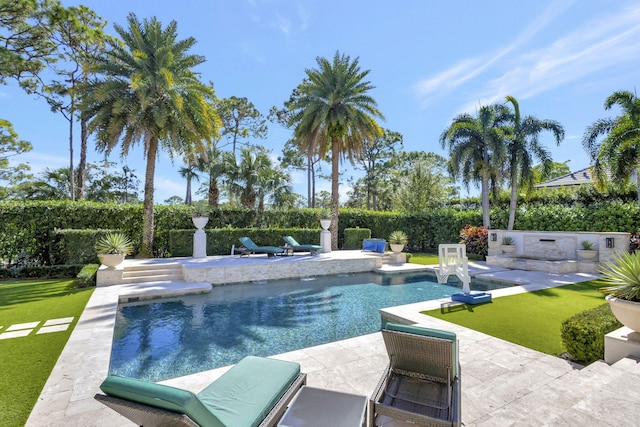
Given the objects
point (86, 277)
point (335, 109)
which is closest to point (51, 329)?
point (86, 277)

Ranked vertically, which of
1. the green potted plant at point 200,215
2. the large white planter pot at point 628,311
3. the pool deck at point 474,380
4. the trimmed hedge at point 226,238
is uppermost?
the green potted plant at point 200,215

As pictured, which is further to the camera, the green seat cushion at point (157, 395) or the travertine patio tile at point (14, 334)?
the travertine patio tile at point (14, 334)

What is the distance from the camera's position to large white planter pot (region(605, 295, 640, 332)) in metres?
3.92

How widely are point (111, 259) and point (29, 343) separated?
18.8ft

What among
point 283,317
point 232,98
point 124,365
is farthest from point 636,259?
point 232,98

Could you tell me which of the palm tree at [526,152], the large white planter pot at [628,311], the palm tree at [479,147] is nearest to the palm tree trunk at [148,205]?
the large white planter pot at [628,311]

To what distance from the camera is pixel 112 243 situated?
10695mm

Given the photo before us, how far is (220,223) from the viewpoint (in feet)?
60.6

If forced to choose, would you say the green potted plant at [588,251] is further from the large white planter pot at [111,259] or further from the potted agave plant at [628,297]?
the large white planter pot at [111,259]

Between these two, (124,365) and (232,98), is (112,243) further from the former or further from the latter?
(232,98)

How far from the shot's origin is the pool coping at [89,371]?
10.4 ft

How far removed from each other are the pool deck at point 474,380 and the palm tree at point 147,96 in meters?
9.82

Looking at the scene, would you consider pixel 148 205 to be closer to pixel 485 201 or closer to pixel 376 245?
pixel 376 245

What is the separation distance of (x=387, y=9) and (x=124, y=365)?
12.3 meters
